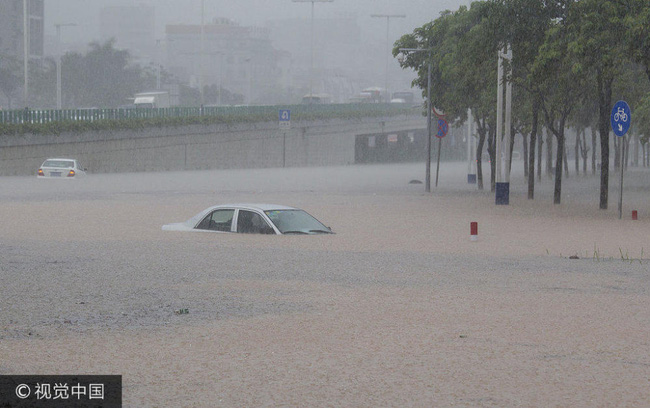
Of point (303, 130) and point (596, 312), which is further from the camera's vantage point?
point (303, 130)

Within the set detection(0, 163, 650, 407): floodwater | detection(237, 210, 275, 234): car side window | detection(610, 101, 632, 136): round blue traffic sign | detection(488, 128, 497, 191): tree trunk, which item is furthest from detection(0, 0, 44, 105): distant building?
detection(237, 210, 275, 234): car side window

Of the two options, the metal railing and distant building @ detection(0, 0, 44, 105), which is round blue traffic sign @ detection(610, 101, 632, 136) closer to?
the metal railing

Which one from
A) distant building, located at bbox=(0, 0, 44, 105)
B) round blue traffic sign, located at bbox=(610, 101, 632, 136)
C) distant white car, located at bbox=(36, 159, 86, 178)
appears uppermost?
distant building, located at bbox=(0, 0, 44, 105)

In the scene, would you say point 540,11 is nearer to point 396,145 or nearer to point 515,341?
point 515,341

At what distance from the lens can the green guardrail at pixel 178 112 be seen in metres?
59.4

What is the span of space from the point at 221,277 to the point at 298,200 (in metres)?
24.4

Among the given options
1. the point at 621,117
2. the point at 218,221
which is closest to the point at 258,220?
the point at 218,221

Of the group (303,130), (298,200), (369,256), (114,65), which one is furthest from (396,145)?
(369,256)

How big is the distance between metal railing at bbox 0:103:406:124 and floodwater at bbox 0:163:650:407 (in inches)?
1347

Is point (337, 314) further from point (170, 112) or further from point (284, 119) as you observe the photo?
point (284, 119)

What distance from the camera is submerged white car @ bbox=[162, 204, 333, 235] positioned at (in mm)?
21797

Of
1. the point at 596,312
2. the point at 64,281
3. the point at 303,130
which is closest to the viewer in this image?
the point at 596,312

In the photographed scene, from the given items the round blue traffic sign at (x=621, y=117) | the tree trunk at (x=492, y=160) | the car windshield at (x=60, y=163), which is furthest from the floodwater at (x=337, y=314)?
the car windshield at (x=60, y=163)

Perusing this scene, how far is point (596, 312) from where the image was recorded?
12.8m
